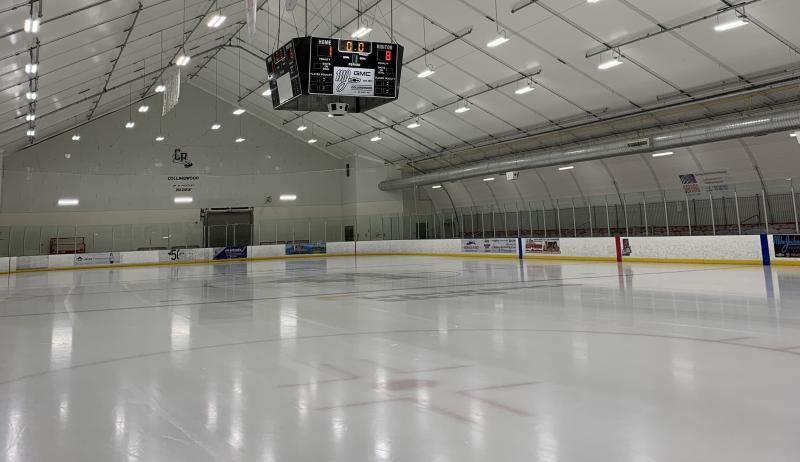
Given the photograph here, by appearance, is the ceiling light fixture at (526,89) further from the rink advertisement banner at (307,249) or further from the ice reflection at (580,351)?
the ice reflection at (580,351)

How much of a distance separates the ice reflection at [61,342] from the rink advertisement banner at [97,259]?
2464 centimetres

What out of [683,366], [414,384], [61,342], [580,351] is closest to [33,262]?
[61,342]

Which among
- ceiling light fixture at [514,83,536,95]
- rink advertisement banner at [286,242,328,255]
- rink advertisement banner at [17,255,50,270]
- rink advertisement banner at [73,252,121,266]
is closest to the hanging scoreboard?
ceiling light fixture at [514,83,536,95]

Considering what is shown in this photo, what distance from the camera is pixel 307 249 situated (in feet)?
126

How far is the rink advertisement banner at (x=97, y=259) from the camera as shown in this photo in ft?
101

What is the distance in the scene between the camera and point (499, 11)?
66.5 ft

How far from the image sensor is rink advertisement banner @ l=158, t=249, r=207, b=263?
33094mm

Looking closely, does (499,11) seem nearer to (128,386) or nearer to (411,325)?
(411,325)

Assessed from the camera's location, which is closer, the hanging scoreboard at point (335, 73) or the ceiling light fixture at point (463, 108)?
the hanging scoreboard at point (335, 73)

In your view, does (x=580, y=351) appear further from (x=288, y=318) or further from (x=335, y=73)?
(x=335, y=73)

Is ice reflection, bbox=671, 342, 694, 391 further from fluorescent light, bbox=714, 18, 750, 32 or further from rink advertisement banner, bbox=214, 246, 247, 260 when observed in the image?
rink advertisement banner, bbox=214, 246, 247, 260

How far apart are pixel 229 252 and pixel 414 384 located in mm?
33057

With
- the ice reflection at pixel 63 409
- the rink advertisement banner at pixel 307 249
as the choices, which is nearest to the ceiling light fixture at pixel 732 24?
the ice reflection at pixel 63 409

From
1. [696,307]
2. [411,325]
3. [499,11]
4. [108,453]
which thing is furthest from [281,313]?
[499,11]
